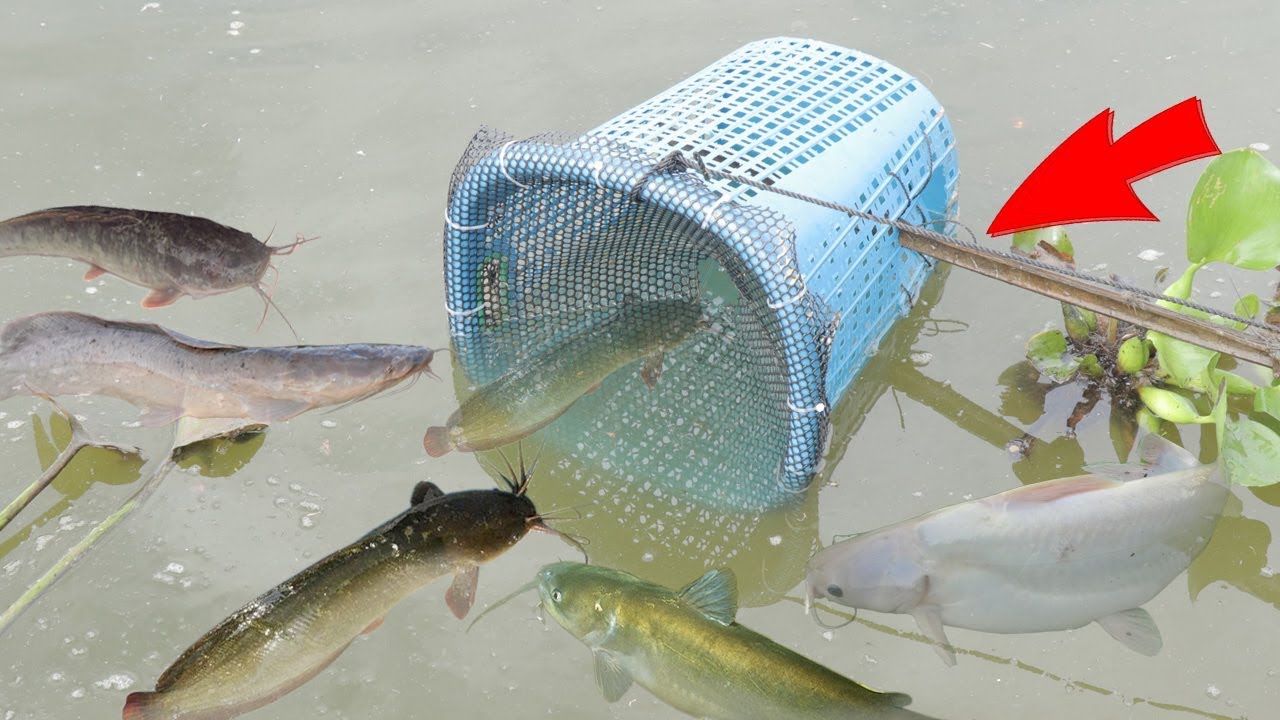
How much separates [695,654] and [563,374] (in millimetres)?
979

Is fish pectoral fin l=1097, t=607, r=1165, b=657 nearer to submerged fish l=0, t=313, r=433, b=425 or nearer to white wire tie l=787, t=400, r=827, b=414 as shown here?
white wire tie l=787, t=400, r=827, b=414

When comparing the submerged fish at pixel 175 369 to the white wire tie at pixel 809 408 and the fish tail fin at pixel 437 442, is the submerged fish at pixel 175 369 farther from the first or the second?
the white wire tie at pixel 809 408

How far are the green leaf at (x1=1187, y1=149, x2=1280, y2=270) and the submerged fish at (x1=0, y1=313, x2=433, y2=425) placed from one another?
1.79 metres

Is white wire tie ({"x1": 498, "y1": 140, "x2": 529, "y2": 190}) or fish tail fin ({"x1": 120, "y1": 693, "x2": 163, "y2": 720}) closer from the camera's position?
fish tail fin ({"x1": 120, "y1": 693, "x2": 163, "y2": 720})

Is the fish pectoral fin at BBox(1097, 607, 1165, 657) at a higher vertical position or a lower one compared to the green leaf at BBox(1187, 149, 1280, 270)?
lower

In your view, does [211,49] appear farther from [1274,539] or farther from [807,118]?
[1274,539]

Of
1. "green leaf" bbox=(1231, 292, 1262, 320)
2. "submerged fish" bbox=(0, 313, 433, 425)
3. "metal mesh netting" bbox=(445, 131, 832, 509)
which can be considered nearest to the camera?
"submerged fish" bbox=(0, 313, 433, 425)

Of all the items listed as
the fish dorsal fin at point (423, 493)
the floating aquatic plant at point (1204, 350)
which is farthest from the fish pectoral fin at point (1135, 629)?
the fish dorsal fin at point (423, 493)

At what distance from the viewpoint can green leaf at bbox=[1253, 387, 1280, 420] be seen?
2.62m

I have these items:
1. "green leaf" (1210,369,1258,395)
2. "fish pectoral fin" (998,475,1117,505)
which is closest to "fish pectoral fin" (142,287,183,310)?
"fish pectoral fin" (998,475,1117,505)

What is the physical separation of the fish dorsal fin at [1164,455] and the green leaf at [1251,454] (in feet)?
0.43

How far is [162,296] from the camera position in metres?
2.43

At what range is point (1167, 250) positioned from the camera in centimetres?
330

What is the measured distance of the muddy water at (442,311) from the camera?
2.33 meters
